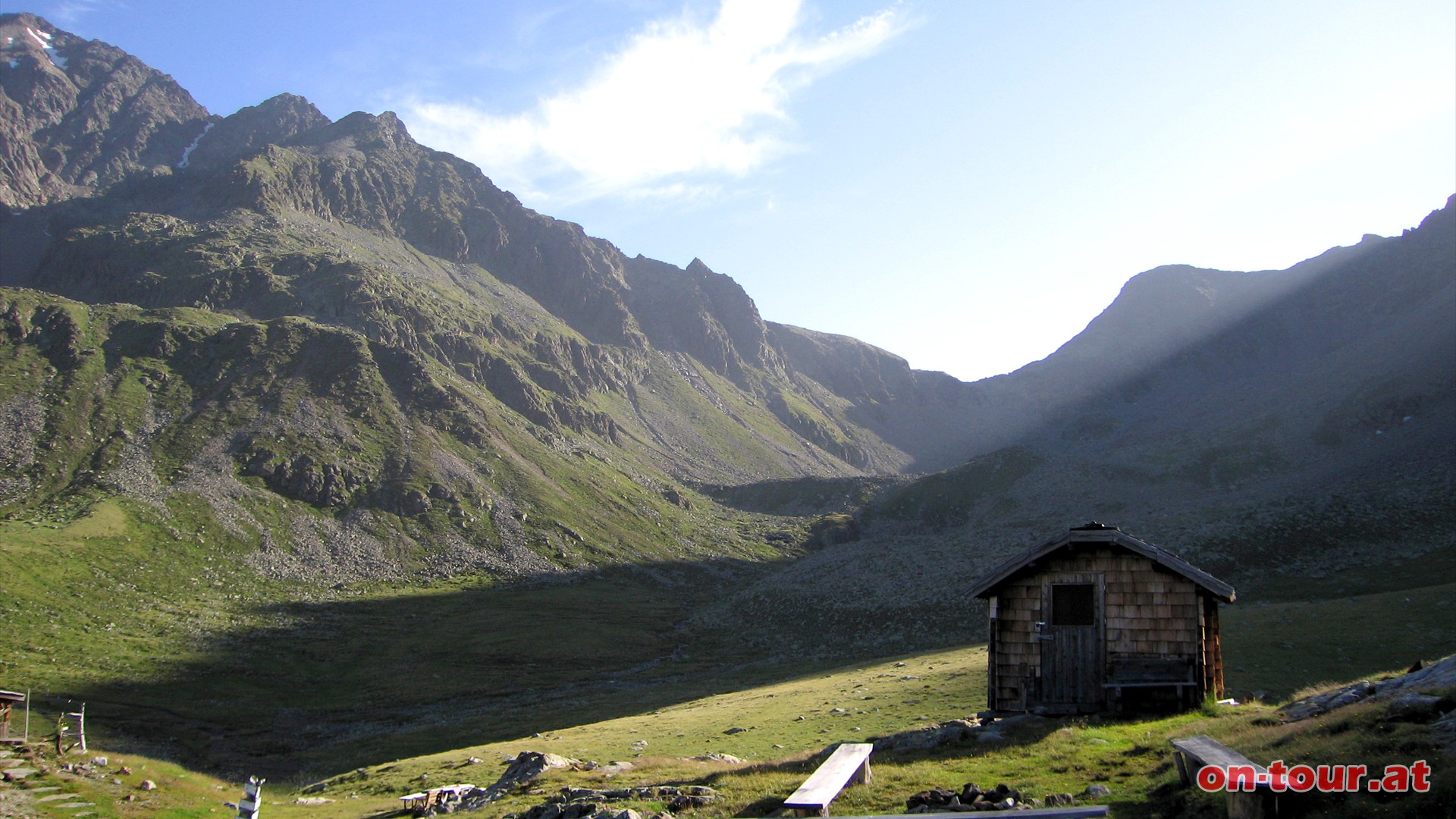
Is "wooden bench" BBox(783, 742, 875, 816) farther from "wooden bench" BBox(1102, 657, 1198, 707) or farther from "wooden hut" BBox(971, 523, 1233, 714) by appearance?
"wooden bench" BBox(1102, 657, 1198, 707)

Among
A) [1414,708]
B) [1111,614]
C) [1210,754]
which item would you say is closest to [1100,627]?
[1111,614]

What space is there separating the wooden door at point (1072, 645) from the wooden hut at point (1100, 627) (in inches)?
1.0

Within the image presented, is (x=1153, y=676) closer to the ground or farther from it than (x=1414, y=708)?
closer to the ground

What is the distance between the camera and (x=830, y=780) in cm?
1577

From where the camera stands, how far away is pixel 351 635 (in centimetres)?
9156

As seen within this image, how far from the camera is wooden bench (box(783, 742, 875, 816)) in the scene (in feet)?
46.4

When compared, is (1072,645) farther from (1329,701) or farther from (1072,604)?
(1329,701)

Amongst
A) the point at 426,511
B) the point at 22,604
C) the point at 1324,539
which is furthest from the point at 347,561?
the point at 1324,539

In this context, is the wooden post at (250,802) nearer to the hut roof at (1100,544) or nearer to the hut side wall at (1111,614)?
the hut roof at (1100,544)

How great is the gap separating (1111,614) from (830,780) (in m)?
15.9

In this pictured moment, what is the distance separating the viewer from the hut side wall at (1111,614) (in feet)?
87.7

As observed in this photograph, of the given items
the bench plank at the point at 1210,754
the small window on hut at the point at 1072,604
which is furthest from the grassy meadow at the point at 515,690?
the small window on hut at the point at 1072,604

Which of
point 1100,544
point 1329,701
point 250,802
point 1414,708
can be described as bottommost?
point 250,802

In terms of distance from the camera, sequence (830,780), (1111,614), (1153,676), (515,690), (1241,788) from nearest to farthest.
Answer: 1. (1241,788)
2. (830,780)
3. (1153,676)
4. (1111,614)
5. (515,690)
